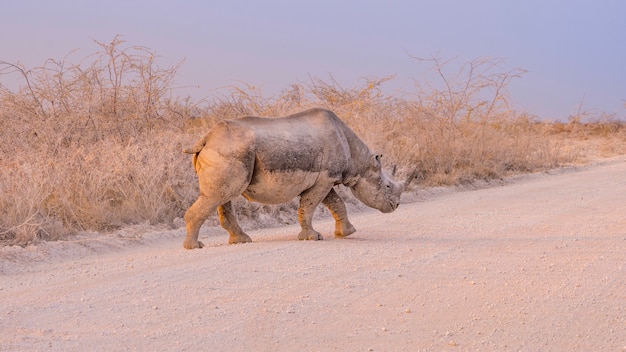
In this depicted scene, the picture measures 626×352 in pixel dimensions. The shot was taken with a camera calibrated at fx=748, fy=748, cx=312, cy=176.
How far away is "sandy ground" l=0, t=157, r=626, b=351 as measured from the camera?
456cm

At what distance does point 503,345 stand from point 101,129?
9.16 m

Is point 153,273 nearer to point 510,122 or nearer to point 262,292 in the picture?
point 262,292

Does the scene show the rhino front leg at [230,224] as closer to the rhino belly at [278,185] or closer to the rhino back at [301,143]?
the rhino belly at [278,185]

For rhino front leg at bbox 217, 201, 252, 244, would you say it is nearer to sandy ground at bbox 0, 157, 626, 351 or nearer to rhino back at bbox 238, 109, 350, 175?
sandy ground at bbox 0, 157, 626, 351

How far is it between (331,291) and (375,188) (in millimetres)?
3162

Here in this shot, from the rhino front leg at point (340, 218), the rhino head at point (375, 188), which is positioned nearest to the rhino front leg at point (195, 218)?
the rhino front leg at point (340, 218)

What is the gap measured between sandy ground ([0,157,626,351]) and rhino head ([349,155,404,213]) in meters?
0.39

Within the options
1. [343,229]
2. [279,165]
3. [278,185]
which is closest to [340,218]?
[343,229]

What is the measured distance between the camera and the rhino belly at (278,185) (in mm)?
7684

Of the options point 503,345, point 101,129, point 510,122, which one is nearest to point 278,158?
point 503,345

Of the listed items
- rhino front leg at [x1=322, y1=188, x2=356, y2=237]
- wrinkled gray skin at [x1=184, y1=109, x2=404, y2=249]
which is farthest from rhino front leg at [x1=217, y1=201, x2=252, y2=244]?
rhino front leg at [x1=322, y1=188, x2=356, y2=237]

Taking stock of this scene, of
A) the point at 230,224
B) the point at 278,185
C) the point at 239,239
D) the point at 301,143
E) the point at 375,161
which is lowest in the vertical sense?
the point at 239,239

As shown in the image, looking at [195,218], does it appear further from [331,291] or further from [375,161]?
[331,291]

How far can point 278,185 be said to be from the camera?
304 inches
